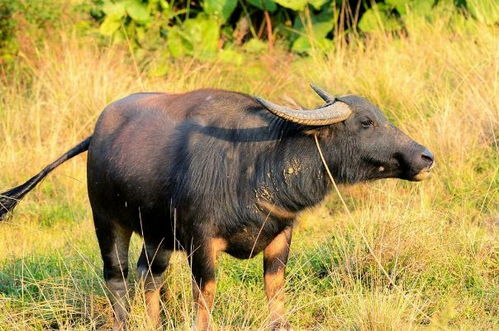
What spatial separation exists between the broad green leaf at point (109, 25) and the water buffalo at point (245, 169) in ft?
18.6

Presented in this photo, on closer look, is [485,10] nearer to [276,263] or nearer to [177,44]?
[177,44]

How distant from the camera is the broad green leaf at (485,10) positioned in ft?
32.7

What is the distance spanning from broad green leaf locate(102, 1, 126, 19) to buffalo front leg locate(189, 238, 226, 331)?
6308mm

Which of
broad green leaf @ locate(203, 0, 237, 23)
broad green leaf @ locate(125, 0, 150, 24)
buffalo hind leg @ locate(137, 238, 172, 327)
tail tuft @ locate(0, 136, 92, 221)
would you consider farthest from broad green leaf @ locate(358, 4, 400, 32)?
buffalo hind leg @ locate(137, 238, 172, 327)

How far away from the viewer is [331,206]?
26.1 ft

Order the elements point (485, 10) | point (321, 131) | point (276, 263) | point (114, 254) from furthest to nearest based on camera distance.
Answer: point (485, 10) → point (114, 254) → point (276, 263) → point (321, 131)

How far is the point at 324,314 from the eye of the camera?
573 cm

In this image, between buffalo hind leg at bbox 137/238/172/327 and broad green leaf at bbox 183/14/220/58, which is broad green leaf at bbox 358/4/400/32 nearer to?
broad green leaf at bbox 183/14/220/58

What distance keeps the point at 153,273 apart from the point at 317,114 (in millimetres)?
1698

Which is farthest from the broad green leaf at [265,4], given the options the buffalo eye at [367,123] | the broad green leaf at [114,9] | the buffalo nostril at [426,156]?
the buffalo nostril at [426,156]

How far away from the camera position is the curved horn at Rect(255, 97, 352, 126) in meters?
4.98

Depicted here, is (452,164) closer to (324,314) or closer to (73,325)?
(324,314)

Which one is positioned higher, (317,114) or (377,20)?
(317,114)

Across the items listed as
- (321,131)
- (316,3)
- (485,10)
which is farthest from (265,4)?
(321,131)
